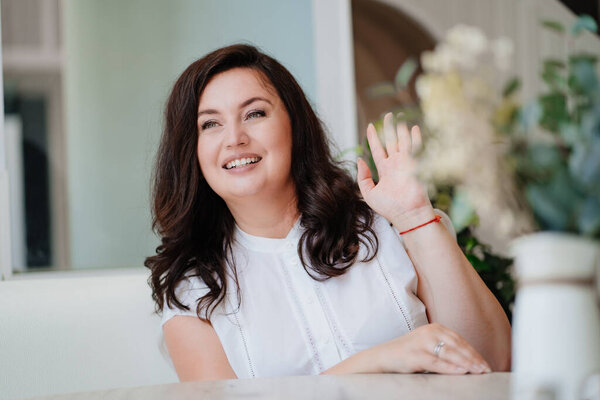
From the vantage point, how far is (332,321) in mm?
1593

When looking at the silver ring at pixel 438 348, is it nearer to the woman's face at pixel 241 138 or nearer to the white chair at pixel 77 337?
the woman's face at pixel 241 138

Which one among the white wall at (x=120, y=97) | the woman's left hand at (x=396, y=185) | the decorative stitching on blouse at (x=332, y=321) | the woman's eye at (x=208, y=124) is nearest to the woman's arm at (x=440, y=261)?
the woman's left hand at (x=396, y=185)

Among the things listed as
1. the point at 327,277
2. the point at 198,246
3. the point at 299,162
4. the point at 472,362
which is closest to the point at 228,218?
the point at 198,246

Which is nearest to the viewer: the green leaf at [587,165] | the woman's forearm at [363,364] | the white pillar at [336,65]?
the green leaf at [587,165]

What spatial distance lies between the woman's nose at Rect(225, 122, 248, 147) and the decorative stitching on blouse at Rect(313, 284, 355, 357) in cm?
41

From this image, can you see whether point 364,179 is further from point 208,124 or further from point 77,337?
point 77,337

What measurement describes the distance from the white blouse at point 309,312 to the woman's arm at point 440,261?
121 millimetres

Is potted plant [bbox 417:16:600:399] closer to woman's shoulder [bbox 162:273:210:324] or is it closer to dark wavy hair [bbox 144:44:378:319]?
dark wavy hair [bbox 144:44:378:319]

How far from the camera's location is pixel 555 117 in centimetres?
62

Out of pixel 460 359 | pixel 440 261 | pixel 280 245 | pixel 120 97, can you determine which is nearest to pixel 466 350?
pixel 460 359

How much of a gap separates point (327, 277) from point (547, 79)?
1.04 metres

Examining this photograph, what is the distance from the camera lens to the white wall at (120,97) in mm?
3115

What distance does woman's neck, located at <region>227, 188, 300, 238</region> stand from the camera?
5.60 ft

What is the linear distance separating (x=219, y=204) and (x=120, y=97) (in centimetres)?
156
